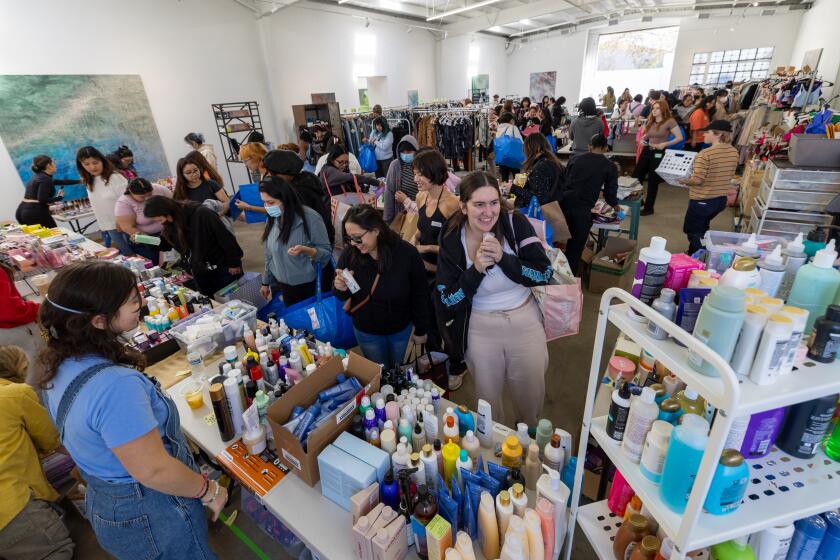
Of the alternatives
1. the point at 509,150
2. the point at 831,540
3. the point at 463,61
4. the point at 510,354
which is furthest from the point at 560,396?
the point at 463,61

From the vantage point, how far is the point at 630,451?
43.7 inches

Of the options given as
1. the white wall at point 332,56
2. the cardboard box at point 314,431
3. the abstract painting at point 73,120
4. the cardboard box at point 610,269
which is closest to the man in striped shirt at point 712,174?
the cardboard box at point 610,269

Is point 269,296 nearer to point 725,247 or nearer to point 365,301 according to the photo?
point 365,301

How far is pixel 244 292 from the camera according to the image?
10.3 ft

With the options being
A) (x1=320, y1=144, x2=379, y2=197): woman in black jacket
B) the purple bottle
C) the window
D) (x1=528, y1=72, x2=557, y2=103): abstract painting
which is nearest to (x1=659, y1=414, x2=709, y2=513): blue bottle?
the purple bottle

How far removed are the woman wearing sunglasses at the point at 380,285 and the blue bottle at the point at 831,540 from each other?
1774mm

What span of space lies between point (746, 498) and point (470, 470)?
0.76 meters

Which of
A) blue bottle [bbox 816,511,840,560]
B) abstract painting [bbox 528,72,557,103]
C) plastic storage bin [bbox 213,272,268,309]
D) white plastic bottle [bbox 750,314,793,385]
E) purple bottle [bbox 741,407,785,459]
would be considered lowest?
plastic storage bin [bbox 213,272,268,309]

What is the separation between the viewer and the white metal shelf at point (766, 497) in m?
0.95

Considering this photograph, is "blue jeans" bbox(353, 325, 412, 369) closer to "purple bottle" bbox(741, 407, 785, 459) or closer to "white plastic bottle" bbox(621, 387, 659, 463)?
"white plastic bottle" bbox(621, 387, 659, 463)

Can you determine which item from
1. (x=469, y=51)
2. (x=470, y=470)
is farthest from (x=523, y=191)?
(x=469, y=51)

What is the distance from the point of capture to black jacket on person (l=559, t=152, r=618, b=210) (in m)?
3.92

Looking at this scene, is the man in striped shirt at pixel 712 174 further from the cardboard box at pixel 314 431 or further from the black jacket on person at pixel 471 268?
the cardboard box at pixel 314 431

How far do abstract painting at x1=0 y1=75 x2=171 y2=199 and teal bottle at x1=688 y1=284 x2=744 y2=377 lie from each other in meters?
8.19
